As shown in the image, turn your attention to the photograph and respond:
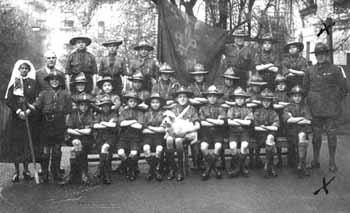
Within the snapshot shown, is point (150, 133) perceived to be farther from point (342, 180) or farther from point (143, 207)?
point (342, 180)

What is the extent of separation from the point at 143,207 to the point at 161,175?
1.68 metres

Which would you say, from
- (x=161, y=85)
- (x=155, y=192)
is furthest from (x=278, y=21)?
(x=155, y=192)

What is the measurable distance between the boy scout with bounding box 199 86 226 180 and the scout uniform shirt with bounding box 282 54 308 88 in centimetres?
136

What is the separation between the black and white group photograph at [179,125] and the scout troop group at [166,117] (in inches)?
0.7

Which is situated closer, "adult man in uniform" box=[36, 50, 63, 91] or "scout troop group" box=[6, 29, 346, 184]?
"scout troop group" box=[6, 29, 346, 184]

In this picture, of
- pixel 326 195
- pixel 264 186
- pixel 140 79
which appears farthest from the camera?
pixel 140 79

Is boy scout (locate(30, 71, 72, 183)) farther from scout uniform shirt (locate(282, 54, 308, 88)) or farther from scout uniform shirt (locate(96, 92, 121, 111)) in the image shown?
scout uniform shirt (locate(282, 54, 308, 88))

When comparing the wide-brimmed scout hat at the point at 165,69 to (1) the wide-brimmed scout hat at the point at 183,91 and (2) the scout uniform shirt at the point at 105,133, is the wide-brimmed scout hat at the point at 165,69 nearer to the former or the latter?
(1) the wide-brimmed scout hat at the point at 183,91

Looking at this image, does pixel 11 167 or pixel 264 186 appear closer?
pixel 264 186

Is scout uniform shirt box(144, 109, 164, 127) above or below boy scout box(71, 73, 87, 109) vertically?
below

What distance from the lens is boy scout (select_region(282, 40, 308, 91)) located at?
27.2 ft

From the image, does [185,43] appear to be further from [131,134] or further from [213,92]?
[131,134]

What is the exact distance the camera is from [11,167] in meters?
8.88

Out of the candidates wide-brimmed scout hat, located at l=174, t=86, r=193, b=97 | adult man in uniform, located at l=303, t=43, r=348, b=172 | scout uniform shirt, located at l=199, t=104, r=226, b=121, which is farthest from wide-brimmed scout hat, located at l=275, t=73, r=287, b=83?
wide-brimmed scout hat, located at l=174, t=86, r=193, b=97
